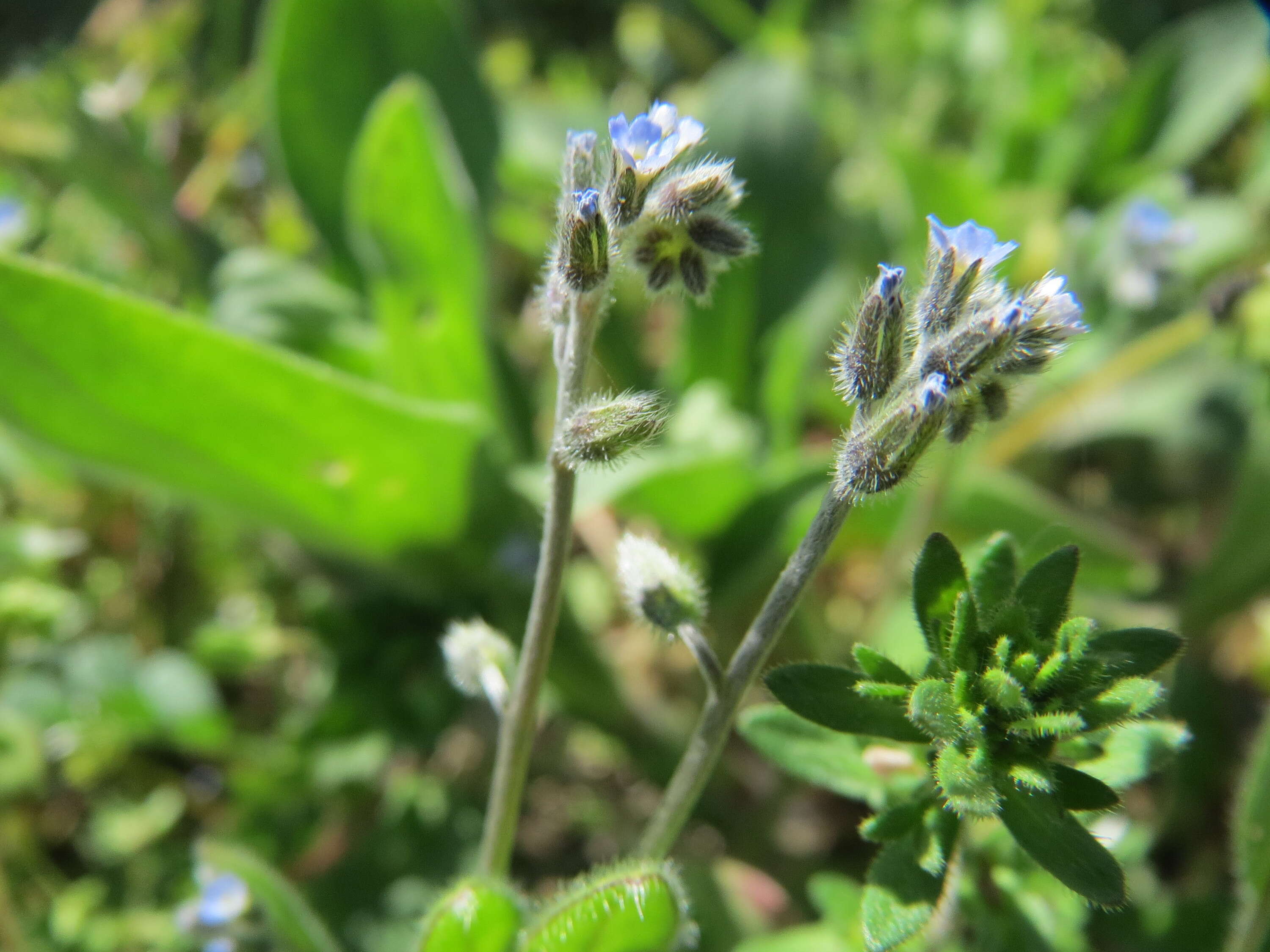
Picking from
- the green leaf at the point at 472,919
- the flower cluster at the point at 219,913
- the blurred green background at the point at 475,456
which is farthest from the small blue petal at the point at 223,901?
the green leaf at the point at 472,919

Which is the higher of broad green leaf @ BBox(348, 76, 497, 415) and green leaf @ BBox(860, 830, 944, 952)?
broad green leaf @ BBox(348, 76, 497, 415)

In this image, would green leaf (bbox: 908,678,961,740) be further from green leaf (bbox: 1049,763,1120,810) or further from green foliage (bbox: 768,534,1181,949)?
green leaf (bbox: 1049,763,1120,810)

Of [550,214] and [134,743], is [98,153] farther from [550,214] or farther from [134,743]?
[134,743]

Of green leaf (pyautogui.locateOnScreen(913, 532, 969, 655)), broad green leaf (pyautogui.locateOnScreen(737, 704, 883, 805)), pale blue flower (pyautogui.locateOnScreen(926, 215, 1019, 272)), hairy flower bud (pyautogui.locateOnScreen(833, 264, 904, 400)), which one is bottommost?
broad green leaf (pyautogui.locateOnScreen(737, 704, 883, 805))

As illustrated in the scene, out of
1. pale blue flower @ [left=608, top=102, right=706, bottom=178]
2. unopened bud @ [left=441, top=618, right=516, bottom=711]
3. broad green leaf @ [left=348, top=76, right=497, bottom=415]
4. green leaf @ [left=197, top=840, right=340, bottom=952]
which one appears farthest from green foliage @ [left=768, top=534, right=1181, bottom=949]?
broad green leaf @ [left=348, top=76, right=497, bottom=415]

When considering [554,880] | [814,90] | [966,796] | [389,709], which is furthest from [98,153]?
[966,796]

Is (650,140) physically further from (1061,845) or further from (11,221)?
(11,221)
